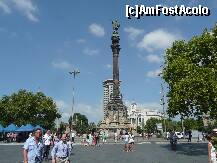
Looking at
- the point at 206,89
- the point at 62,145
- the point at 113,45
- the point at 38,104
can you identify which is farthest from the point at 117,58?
the point at 62,145

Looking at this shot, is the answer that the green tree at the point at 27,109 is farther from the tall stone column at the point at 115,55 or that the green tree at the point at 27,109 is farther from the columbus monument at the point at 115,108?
the tall stone column at the point at 115,55

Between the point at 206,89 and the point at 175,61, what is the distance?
15.9ft

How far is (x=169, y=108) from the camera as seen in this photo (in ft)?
126

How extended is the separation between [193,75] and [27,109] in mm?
56025

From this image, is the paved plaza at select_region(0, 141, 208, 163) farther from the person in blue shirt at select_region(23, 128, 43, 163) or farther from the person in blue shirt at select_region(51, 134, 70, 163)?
the person in blue shirt at select_region(23, 128, 43, 163)

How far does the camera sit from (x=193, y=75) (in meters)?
36.2

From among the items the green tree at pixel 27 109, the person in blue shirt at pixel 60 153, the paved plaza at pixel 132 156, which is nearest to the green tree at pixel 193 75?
the paved plaza at pixel 132 156

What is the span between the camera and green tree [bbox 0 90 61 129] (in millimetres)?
86294

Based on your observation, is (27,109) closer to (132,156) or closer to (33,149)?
(132,156)

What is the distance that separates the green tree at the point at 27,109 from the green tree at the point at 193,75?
49755 millimetres

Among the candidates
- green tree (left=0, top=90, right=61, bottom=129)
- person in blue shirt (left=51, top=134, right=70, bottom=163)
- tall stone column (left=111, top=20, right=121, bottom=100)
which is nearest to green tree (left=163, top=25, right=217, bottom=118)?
person in blue shirt (left=51, top=134, right=70, bottom=163)

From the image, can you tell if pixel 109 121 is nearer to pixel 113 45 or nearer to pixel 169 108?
pixel 113 45

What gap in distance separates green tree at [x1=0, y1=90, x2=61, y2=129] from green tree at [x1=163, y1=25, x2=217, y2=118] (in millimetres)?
49755

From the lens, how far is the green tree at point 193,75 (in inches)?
1403
